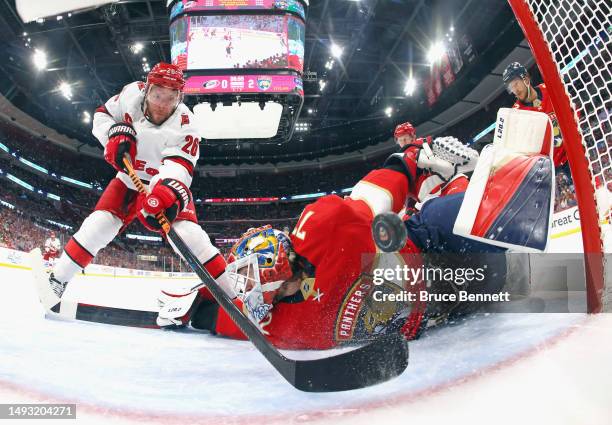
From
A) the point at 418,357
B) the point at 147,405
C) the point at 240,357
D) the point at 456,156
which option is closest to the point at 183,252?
the point at 240,357

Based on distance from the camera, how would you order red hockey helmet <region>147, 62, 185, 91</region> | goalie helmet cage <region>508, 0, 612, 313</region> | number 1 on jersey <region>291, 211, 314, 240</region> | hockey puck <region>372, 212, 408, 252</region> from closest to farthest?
hockey puck <region>372, 212, 408, 252</region> → goalie helmet cage <region>508, 0, 612, 313</region> → number 1 on jersey <region>291, 211, 314, 240</region> → red hockey helmet <region>147, 62, 185, 91</region>

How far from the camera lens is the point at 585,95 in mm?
1193

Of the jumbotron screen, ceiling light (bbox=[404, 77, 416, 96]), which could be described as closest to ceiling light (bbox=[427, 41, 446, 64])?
ceiling light (bbox=[404, 77, 416, 96])

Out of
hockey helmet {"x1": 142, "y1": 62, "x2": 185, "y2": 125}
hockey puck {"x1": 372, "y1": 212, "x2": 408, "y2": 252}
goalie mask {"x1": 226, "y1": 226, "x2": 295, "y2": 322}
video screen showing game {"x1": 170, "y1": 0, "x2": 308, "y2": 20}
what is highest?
video screen showing game {"x1": 170, "y1": 0, "x2": 308, "y2": 20}

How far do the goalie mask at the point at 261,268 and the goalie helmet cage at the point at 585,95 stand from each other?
0.71m

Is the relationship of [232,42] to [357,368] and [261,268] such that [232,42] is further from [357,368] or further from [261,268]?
[357,368]

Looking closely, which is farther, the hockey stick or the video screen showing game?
the video screen showing game

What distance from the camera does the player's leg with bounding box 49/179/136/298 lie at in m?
1.92

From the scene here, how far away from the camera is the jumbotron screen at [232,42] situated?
5438mm

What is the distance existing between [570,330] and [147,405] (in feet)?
2.64

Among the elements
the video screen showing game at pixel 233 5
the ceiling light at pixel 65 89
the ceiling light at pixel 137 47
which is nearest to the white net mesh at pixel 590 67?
the video screen showing game at pixel 233 5

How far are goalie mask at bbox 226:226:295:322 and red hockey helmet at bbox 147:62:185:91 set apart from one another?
965 millimetres

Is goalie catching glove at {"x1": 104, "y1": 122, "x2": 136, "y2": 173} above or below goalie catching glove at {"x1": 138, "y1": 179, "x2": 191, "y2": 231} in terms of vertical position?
above

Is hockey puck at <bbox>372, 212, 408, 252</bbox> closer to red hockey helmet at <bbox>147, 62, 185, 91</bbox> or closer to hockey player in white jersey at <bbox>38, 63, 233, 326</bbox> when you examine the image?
hockey player in white jersey at <bbox>38, 63, 233, 326</bbox>
